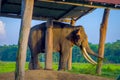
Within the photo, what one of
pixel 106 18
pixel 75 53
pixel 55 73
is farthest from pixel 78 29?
pixel 75 53

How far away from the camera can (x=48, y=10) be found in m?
17.5

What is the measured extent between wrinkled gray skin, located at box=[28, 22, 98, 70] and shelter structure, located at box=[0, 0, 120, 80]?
1.59ft

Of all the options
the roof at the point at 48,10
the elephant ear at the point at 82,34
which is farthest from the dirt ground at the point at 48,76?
the elephant ear at the point at 82,34

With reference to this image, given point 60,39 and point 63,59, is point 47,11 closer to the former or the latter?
point 60,39

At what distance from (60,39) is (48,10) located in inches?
57.3

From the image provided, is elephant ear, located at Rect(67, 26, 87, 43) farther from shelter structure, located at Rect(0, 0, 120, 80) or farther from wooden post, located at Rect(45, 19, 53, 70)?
wooden post, located at Rect(45, 19, 53, 70)

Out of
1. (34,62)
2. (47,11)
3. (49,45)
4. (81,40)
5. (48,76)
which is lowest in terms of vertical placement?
(48,76)

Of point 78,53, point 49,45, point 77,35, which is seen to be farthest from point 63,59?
point 78,53

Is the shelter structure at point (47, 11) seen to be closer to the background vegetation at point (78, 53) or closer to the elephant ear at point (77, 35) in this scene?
the elephant ear at point (77, 35)

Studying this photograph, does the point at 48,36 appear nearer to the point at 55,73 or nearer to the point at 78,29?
the point at 78,29

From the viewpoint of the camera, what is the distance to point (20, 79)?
12695 millimetres

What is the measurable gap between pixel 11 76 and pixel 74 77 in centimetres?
216

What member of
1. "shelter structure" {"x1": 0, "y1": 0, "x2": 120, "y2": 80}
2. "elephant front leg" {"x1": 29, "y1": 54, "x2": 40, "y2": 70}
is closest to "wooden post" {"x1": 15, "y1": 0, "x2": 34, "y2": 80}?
"shelter structure" {"x1": 0, "y1": 0, "x2": 120, "y2": 80}

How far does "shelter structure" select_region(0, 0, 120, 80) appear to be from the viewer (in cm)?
1287
